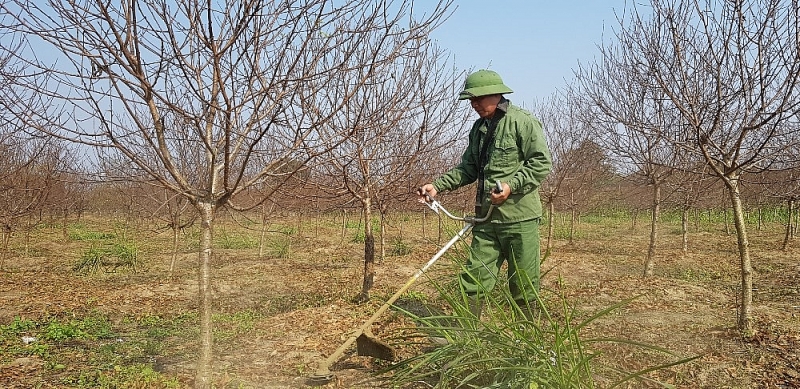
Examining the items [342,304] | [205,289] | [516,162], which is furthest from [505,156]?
[342,304]

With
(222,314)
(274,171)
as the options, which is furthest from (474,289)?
(222,314)

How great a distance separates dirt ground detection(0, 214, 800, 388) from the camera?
3629 millimetres

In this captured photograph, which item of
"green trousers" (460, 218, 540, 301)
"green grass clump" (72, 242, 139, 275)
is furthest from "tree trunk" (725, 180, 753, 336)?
"green grass clump" (72, 242, 139, 275)

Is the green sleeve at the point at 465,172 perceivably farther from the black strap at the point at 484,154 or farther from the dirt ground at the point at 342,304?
the dirt ground at the point at 342,304

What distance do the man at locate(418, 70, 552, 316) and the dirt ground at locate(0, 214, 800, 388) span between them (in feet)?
1.10

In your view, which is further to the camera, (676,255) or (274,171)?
(676,255)

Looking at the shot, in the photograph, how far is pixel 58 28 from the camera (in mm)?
2617

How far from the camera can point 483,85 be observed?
333cm

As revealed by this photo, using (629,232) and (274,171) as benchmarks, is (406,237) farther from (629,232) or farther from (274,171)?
(274,171)

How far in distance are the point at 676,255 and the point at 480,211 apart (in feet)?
35.1

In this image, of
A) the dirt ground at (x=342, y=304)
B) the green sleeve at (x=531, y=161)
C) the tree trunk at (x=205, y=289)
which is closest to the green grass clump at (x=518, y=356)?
the dirt ground at (x=342, y=304)

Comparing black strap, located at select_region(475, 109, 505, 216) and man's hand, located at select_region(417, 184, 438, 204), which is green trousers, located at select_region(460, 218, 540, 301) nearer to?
black strap, located at select_region(475, 109, 505, 216)

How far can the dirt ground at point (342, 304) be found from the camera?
3629 millimetres

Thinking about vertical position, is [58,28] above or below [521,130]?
above
